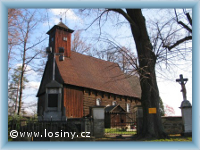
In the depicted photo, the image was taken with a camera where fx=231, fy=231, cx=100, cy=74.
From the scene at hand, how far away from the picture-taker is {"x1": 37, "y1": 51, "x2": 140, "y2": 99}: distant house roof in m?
24.2

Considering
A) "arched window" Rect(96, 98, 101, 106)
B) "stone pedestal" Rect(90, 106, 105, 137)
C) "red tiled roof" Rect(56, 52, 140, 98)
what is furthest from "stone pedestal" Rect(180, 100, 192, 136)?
"arched window" Rect(96, 98, 101, 106)

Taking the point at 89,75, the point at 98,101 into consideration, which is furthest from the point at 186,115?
the point at 89,75

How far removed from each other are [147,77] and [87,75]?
1604 centimetres

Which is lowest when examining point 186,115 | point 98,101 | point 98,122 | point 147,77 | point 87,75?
point 98,122

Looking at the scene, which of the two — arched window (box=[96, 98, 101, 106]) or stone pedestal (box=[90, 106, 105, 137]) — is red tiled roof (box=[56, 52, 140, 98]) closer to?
arched window (box=[96, 98, 101, 106])

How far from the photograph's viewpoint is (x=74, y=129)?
13.1m

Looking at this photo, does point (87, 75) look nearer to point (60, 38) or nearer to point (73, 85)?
point (73, 85)

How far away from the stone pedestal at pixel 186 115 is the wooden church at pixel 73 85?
25.7ft

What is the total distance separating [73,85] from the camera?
2352cm

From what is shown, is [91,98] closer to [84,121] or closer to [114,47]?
[84,121]

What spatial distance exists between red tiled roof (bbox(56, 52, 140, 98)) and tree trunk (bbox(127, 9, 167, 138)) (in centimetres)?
1172

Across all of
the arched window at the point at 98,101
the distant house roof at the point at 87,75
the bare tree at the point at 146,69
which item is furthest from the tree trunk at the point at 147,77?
the arched window at the point at 98,101

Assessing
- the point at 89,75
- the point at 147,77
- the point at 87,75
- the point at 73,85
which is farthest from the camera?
the point at 89,75
